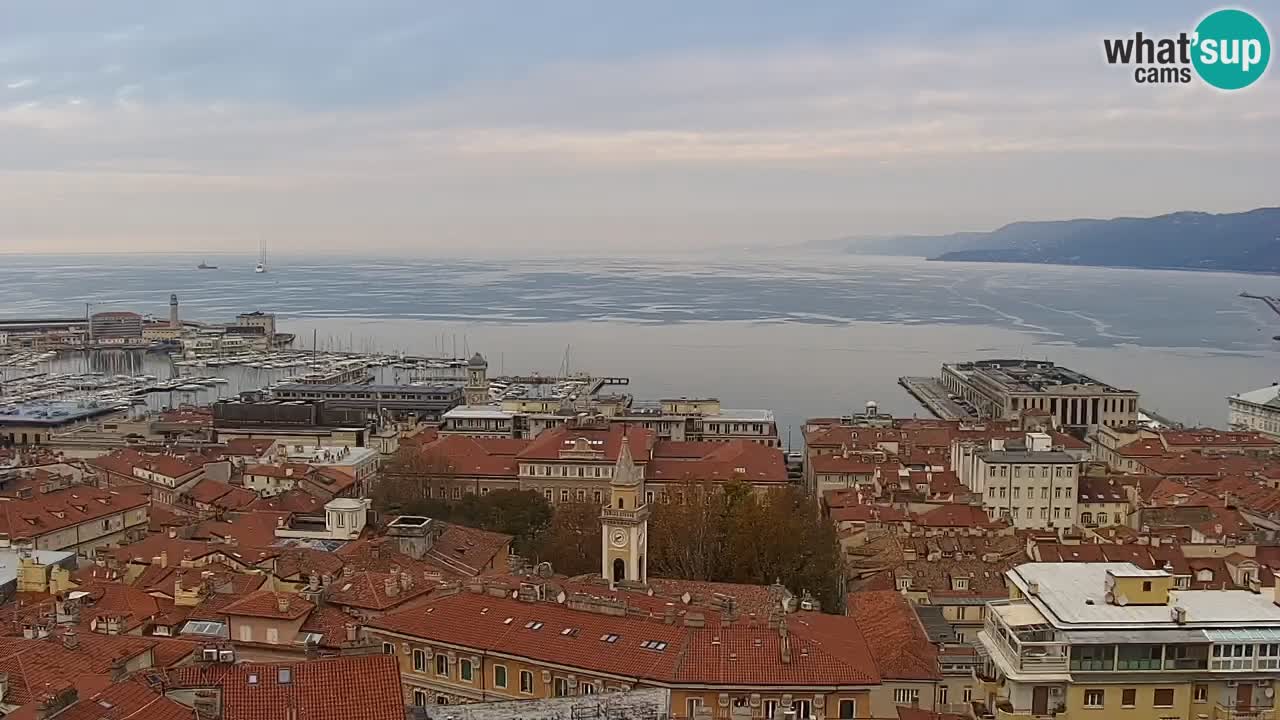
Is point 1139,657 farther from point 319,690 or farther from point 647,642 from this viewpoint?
point 319,690

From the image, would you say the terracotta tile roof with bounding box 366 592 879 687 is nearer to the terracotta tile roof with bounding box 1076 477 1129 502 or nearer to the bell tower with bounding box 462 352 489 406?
the terracotta tile roof with bounding box 1076 477 1129 502

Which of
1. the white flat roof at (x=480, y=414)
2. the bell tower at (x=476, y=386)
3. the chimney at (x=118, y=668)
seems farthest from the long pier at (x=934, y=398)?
the chimney at (x=118, y=668)

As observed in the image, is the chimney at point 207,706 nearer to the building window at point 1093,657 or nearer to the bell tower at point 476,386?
the building window at point 1093,657

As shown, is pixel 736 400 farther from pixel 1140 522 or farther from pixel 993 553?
pixel 993 553

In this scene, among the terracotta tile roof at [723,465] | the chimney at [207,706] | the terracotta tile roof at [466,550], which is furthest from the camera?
the terracotta tile roof at [723,465]

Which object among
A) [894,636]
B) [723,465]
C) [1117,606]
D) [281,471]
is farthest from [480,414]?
[1117,606]

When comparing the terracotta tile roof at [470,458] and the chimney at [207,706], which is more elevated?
the chimney at [207,706]

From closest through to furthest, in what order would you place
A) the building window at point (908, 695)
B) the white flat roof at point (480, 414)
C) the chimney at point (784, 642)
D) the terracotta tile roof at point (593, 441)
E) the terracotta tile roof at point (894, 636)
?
the chimney at point (784, 642) < the building window at point (908, 695) < the terracotta tile roof at point (894, 636) < the terracotta tile roof at point (593, 441) < the white flat roof at point (480, 414)
